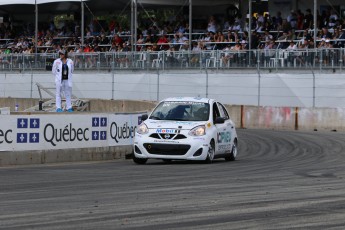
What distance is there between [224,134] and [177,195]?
8.58 meters

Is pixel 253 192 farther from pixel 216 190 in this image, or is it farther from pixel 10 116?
pixel 10 116

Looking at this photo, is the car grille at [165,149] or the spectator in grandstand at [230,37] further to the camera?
the spectator in grandstand at [230,37]

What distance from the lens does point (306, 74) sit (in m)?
36.6

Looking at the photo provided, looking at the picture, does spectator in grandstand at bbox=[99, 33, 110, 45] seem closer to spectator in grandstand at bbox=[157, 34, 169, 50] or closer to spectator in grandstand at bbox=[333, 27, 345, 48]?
spectator in grandstand at bbox=[157, 34, 169, 50]

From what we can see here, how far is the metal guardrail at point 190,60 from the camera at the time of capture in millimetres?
36344

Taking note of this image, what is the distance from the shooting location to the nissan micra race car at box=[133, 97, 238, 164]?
2148cm

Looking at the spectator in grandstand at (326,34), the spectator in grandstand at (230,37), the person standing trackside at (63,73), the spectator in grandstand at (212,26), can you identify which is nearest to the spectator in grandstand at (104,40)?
the spectator in grandstand at (212,26)

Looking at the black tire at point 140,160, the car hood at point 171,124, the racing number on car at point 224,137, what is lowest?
the black tire at point 140,160

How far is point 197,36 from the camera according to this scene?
4656 centimetres

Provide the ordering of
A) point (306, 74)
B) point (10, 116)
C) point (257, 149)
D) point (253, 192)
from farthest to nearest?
point (306, 74)
point (257, 149)
point (10, 116)
point (253, 192)

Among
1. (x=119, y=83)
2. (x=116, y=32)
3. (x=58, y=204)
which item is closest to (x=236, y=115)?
(x=119, y=83)

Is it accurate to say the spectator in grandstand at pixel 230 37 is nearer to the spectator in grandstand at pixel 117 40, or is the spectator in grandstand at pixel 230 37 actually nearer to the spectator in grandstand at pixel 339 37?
the spectator in grandstand at pixel 339 37

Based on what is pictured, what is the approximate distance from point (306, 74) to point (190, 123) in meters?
15.4

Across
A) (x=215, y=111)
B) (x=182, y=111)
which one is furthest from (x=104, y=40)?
(x=182, y=111)
